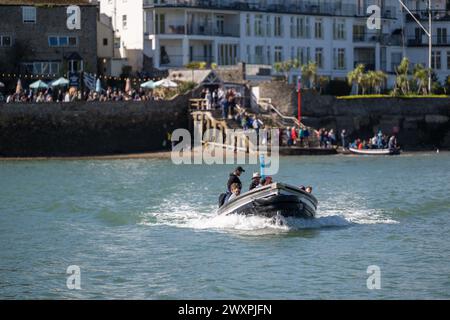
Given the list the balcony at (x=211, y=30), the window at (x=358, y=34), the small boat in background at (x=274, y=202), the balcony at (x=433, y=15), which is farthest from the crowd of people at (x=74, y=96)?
the small boat in background at (x=274, y=202)

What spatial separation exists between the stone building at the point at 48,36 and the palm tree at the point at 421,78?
2444 cm

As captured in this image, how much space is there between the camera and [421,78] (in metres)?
95.1

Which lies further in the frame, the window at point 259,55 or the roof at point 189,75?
the window at point 259,55

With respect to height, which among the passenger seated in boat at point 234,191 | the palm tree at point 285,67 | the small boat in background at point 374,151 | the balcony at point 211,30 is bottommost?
the small boat in background at point 374,151

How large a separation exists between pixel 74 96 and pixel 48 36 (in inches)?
353

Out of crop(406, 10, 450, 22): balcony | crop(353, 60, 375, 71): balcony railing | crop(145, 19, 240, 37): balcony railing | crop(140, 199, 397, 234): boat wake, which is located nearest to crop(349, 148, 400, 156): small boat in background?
crop(145, 19, 240, 37): balcony railing

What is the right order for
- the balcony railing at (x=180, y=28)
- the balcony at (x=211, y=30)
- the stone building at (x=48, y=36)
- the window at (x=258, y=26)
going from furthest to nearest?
the window at (x=258, y=26) < the balcony at (x=211, y=30) < the balcony railing at (x=180, y=28) < the stone building at (x=48, y=36)

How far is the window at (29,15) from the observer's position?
8562cm

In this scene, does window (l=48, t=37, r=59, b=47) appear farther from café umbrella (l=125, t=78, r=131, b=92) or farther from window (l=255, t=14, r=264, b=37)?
window (l=255, t=14, r=264, b=37)

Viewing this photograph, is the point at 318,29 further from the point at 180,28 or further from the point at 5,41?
the point at 5,41

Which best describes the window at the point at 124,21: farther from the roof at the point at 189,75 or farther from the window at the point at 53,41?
the roof at the point at 189,75

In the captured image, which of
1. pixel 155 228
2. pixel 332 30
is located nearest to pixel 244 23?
pixel 332 30

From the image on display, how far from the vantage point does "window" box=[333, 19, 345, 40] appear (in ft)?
336
